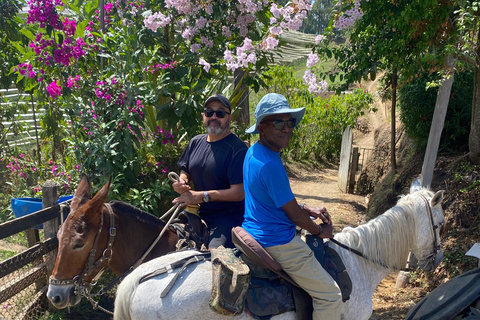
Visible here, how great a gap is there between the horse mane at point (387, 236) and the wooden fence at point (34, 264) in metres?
2.78

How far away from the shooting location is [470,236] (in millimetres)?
4941

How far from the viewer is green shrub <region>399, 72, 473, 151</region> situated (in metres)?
6.19

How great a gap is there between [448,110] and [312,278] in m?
4.82

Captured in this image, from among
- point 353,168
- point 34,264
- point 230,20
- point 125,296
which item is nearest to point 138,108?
point 230,20

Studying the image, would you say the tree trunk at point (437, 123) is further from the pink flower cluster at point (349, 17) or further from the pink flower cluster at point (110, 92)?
the pink flower cluster at point (110, 92)

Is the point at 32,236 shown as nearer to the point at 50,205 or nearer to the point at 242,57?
the point at 50,205

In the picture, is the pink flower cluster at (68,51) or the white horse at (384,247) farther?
the pink flower cluster at (68,51)

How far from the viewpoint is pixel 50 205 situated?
405cm

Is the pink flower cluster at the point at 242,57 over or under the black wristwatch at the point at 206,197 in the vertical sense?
over

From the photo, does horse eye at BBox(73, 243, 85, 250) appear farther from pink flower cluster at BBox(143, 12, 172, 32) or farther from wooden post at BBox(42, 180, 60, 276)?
pink flower cluster at BBox(143, 12, 172, 32)

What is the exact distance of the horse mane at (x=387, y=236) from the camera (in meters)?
3.11

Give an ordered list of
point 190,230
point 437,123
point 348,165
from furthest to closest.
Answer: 1. point 348,165
2. point 437,123
3. point 190,230

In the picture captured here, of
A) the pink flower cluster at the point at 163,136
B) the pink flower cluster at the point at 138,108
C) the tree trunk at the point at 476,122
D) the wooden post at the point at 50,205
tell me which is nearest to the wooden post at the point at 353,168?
the tree trunk at the point at 476,122

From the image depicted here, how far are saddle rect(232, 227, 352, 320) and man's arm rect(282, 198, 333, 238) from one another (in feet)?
0.31
